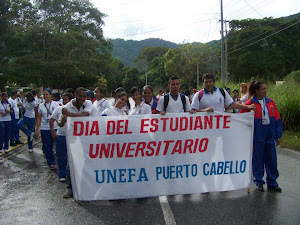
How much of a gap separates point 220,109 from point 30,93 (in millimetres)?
6070

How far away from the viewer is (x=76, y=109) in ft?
16.3

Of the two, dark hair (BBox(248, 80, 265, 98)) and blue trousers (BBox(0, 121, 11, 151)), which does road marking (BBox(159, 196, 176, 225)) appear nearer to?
dark hair (BBox(248, 80, 265, 98))

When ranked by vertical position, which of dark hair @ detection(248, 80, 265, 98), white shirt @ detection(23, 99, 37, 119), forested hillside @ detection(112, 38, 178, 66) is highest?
forested hillside @ detection(112, 38, 178, 66)

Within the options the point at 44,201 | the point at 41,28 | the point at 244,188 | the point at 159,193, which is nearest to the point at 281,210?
the point at 244,188

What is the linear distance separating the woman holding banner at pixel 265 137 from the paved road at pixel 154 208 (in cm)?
27

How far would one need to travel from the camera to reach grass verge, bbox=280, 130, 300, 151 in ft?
28.5

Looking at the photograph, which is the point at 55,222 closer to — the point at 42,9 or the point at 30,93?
the point at 30,93

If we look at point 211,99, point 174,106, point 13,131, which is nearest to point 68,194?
point 174,106

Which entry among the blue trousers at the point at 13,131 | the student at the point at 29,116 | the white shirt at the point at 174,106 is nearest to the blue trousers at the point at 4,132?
the student at the point at 29,116

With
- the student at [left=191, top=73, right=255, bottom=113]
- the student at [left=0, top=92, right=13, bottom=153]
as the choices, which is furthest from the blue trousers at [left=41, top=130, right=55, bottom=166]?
the student at [left=191, top=73, right=255, bottom=113]

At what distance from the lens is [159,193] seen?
451 cm

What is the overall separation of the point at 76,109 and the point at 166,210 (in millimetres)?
2182

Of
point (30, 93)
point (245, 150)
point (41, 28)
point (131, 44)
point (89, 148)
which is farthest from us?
point (131, 44)

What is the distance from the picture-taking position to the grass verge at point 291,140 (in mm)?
8684
